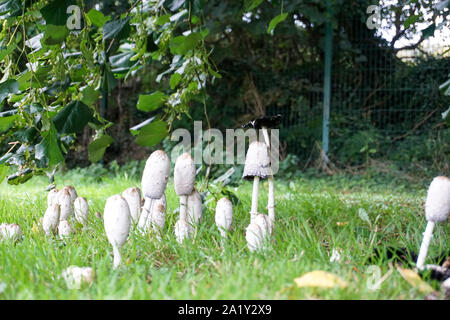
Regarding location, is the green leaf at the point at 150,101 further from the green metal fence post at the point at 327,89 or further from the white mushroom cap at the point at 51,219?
the green metal fence post at the point at 327,89

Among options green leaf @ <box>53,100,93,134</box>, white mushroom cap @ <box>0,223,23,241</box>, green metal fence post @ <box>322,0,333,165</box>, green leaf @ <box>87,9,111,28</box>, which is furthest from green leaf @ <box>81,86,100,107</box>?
green metal fence post @ <box>322,0,333,165</box>

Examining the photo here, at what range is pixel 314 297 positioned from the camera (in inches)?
41.4

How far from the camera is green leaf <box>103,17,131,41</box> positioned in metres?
1.37

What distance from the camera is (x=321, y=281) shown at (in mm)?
1019

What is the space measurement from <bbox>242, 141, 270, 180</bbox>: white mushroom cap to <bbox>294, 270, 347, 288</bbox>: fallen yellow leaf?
489 mm

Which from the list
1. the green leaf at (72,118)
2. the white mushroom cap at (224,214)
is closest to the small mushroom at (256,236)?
the white mushroom cap at (224,214)

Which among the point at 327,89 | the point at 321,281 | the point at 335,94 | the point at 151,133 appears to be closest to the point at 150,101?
the point at 151,133

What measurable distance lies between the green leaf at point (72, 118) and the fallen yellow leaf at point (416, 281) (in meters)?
0.97
